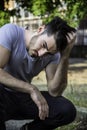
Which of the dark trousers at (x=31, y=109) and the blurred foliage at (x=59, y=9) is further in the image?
the blurred foliage at (x=59, y=9)

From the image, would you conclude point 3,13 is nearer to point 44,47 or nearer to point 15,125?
point 15,125

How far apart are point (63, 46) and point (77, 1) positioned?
29.8 ft

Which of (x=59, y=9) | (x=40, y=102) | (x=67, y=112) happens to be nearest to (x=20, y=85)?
(x=40, y=102)

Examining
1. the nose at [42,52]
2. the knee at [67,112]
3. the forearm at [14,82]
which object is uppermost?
the nose at [42,52]

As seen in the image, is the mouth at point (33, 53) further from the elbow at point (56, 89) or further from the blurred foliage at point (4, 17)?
the blurred foliage at point (4, 17)

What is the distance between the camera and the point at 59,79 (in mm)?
4625

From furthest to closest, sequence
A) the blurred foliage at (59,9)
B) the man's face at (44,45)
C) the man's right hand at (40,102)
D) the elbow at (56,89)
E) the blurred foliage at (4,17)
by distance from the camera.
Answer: the blurred foliage at (4,17)
the blurred foliage at (59,9)
the elbow at (56,89)
the man's right hand at (40,102)
the man's face at (44,45)

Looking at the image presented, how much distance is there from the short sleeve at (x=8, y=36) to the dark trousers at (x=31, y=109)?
482 millimetres

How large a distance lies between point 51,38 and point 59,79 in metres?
0.59

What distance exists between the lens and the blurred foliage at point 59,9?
13280mm

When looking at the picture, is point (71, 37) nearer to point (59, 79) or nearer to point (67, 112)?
point (59, 79)

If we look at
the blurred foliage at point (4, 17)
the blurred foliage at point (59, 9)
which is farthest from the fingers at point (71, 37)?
the blurred foliage at point (4, 17)

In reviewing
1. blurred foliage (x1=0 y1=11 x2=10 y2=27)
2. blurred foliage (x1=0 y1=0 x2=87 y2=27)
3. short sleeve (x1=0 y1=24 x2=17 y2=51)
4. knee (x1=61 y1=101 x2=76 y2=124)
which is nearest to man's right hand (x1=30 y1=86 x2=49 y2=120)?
knee (x1=61 y1=101 x2=76 y2=124)

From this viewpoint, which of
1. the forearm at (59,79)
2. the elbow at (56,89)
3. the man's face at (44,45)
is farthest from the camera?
the elbow at (56,89)
